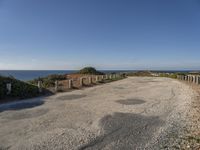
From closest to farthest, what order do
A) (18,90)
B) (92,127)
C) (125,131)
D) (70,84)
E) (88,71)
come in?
(125,131)
(92,127)
(18,90)
(70,84)
(88,71)

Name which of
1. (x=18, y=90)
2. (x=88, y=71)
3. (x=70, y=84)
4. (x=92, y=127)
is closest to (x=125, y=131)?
(x=92, y=127)

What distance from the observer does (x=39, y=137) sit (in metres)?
6.33

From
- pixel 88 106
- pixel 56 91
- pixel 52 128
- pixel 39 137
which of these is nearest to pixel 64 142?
pixel 39 137

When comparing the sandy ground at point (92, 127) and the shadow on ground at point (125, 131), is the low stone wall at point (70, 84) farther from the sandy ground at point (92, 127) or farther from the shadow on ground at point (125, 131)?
the shadow on ground at point (125, 131)

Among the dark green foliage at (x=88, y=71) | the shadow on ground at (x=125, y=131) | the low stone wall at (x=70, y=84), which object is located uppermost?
the dark green foliage at (x=88, y=71)

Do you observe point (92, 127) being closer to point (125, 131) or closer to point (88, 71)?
point (125, 131)

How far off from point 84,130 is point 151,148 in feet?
7.67

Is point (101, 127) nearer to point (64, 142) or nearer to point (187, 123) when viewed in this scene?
point (64, 142)

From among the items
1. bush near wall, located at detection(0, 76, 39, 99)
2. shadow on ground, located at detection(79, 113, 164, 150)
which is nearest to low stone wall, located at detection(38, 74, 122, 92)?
bush near wall, located at detection(0, 76, 39, 99)

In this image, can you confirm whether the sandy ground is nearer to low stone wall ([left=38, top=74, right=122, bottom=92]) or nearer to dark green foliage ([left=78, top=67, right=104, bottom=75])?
low stone wall ([left=38, top=74, right=122, bottom=92])

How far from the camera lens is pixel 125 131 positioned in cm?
695

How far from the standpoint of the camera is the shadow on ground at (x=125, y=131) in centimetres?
579

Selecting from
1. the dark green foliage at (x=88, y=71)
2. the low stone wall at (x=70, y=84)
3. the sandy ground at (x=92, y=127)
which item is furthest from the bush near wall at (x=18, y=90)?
the dark green foliage at (x=88, y=71)

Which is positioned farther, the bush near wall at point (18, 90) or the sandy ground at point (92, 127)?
the bush near wall at point (18, 90)
